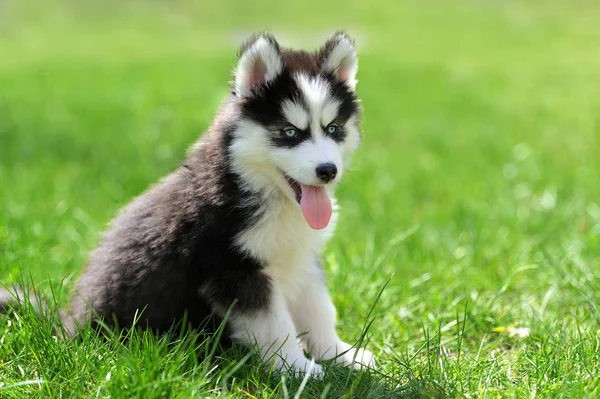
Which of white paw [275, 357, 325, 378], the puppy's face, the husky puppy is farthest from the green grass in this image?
the puppy's face

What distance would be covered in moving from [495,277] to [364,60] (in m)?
13.5

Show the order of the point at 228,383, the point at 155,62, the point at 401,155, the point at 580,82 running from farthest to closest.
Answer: the point at 155,62 < the point at 580,82 < the point at 401,155 < the point at 228,383

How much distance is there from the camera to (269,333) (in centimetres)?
365

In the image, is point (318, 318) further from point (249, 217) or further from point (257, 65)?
point (257, 65)

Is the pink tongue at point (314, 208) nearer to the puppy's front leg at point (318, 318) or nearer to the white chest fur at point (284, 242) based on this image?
the white chest fur at point (284, 242)

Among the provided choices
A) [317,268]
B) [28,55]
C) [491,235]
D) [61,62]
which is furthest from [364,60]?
[317,268]

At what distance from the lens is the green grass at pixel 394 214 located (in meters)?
3.36

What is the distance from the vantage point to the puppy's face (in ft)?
12.0

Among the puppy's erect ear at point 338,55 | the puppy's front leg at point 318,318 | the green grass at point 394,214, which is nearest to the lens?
the green grass at point 394,214

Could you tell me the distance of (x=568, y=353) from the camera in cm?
359

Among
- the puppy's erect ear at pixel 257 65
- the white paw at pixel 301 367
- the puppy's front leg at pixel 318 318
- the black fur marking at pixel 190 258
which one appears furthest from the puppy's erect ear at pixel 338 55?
the white paw at pixel 301 367

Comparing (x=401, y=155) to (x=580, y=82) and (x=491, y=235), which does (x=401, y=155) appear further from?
(x=580, y=82)

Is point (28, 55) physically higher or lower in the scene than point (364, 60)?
higher

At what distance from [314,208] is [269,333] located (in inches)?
25.6
